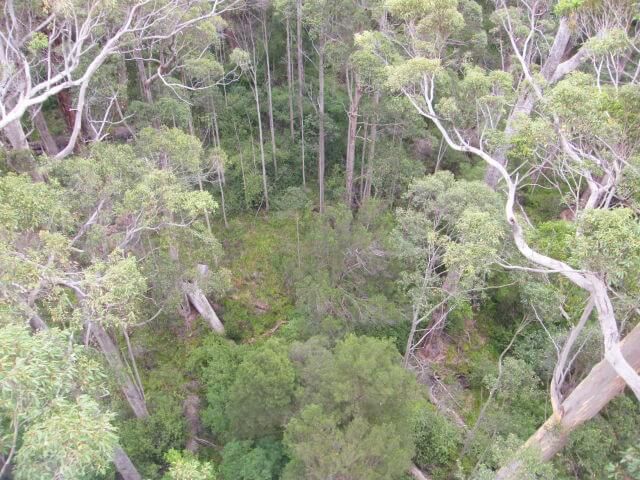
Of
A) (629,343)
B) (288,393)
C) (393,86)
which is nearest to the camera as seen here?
(629,343)

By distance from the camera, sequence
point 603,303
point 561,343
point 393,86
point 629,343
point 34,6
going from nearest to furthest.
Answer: point 603,303
point 629,343
point 34,6
point 393,86
point 561,343

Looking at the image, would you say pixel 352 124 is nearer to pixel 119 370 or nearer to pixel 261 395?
pixel 261 395

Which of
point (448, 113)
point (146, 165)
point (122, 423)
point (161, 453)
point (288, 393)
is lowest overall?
point (161, 453)

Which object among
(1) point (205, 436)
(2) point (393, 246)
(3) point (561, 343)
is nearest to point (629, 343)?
(3) point (561, 343)

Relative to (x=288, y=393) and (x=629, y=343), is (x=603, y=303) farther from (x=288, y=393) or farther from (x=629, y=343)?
(x=288, y=393)

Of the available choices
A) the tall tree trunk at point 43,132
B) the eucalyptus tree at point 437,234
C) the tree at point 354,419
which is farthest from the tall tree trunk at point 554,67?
the tall tree trunk at point 43,132

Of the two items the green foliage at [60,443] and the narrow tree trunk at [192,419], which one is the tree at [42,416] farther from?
the narrow tree trunk at [192,419]
